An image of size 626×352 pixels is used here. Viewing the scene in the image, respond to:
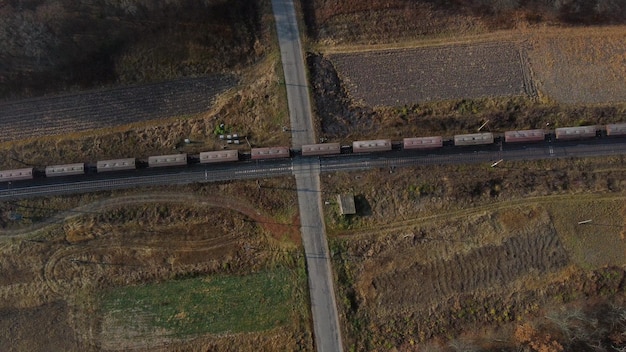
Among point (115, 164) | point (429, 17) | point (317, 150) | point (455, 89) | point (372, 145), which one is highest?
point (429, 17)

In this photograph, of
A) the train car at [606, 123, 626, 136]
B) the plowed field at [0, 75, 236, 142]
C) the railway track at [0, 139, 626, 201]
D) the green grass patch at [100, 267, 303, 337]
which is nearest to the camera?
the green grass patch at [100, 267, 303, 337]

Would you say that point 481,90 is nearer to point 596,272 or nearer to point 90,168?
point 596,272

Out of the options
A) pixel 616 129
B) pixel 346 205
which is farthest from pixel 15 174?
pixel 616 129

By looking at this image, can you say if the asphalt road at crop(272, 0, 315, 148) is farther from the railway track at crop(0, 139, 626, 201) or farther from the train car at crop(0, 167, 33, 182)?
the train car at crop(0, 167, 33, 182)

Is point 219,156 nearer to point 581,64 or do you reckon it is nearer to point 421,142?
point 421,142

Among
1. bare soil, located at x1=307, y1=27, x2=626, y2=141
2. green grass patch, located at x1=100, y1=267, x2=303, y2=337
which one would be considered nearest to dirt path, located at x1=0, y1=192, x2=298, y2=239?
green grass patch, located at x1=100, y1=267, x2=303, y2=337

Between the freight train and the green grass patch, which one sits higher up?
the freight train

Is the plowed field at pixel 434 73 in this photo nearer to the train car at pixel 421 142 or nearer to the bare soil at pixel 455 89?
the bare soil at pixel 455 89
